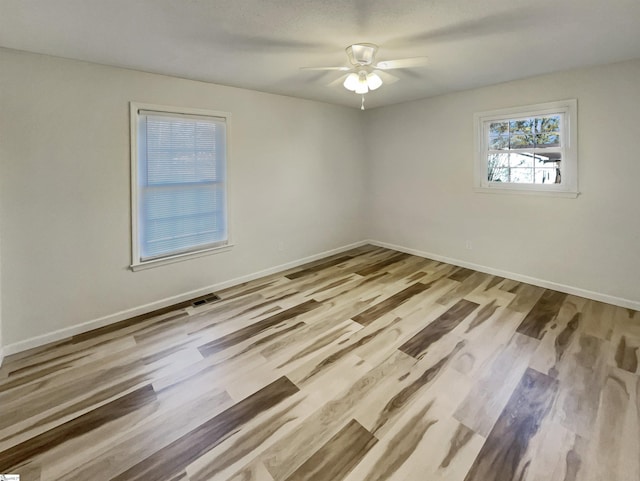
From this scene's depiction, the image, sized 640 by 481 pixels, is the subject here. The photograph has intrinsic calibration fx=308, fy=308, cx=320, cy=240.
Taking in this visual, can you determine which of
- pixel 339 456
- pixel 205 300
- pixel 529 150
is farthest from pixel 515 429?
pixel 529 150

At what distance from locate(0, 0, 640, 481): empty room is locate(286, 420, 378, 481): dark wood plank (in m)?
0.01

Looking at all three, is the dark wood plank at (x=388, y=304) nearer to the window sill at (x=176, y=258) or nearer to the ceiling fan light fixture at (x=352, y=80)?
the window sill at (x=176, y=258)

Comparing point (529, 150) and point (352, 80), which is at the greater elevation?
point (352, 80)

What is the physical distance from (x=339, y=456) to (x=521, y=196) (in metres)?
3.83

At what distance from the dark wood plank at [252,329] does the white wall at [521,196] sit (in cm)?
264

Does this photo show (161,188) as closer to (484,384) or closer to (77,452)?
(77,452)

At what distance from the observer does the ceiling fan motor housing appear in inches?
99.9

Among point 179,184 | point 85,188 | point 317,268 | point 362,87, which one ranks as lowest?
point 317,268

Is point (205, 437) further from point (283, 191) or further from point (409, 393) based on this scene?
point (283, 191)

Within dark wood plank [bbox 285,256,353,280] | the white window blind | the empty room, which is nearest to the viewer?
the empty room

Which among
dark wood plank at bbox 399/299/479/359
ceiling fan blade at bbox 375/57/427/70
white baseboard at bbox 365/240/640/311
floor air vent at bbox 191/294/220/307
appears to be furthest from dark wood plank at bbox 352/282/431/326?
ceiling fan blade at bbox 375/57/427/70

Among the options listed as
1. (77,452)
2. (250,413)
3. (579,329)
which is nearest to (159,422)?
(77,452)

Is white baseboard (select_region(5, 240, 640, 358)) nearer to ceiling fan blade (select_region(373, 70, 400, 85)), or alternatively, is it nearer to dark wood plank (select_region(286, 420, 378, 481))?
dark wood plank (select_region(286, 420, 378, 481))

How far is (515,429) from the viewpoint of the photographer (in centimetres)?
183
